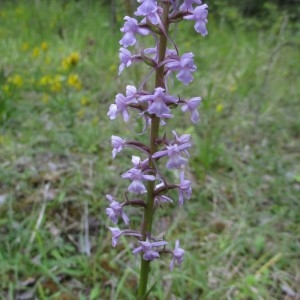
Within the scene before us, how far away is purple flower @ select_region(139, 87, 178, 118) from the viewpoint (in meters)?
1.49

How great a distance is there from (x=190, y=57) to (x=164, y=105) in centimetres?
18

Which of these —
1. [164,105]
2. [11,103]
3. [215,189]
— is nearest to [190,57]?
[164,105]

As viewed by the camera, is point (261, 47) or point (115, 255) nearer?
point (115, 255)

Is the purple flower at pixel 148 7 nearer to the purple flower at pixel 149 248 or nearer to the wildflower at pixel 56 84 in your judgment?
A: the purple flower at pixel 149 248

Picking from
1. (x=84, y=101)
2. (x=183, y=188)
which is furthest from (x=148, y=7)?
(x=84, y=101)

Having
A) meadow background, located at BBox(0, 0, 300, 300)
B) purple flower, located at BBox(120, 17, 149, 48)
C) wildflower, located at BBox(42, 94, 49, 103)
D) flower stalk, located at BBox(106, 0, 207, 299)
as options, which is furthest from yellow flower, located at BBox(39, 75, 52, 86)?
purple flower, located at BBox(120, 17, 149, 48)

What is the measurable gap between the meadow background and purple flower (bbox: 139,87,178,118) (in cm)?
80

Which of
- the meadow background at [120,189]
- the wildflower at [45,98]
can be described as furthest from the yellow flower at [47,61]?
the wildflower at [45,98]

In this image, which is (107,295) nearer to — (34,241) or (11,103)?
(34,241)

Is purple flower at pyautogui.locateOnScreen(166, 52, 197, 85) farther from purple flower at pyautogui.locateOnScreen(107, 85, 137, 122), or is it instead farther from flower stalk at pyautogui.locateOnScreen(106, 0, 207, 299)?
purple flower at pyautogui.locateOnScreen(107, 85, 137, 122)

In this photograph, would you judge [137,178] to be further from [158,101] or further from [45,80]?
[45,80]

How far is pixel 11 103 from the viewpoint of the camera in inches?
154

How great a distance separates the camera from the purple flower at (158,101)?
4.88 ft

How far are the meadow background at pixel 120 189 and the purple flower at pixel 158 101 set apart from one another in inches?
31.6
